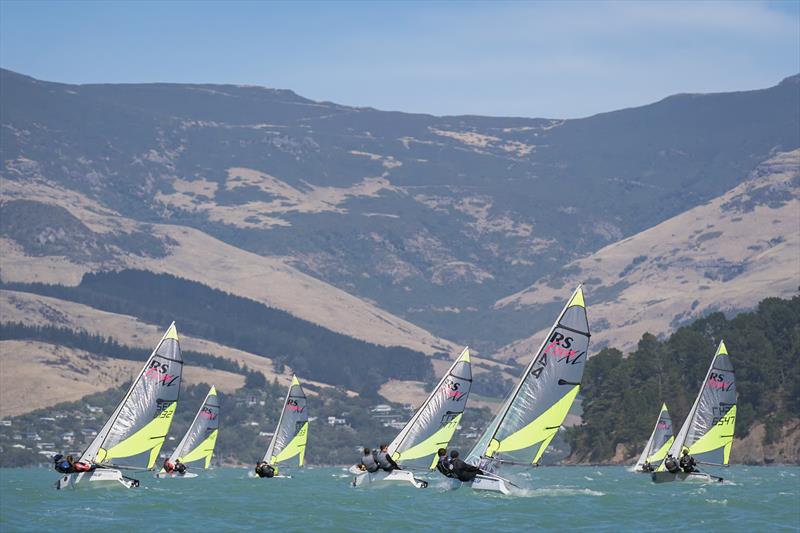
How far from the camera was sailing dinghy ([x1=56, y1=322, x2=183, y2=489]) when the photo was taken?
85.3m

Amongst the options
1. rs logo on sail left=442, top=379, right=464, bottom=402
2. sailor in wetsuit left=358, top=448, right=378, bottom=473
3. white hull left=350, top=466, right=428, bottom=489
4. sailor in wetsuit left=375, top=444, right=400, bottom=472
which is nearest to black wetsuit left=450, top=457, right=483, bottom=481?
white hull left=350, top=466, right=428, bottom=489

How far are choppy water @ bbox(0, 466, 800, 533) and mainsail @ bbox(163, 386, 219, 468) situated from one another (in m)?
44.2

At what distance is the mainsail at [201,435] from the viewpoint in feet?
479

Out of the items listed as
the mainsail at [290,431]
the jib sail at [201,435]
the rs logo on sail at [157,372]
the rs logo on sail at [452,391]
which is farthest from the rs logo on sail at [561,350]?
the jib sail at [201,435]

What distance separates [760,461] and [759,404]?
11.1m

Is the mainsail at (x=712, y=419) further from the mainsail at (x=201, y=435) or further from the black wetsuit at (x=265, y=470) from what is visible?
the mainsail at (x=201, y=435)

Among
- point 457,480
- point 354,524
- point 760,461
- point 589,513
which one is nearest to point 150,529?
point 354,524

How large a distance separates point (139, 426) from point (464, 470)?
71.6ft

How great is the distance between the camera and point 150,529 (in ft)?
221

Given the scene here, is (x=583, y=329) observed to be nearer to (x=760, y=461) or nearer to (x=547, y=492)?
(x=547, y=492)

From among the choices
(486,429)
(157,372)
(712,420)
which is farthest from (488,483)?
(712,420)

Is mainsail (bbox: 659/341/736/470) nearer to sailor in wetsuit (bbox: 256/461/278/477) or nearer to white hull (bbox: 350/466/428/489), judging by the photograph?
white hull (bbox: 350/466/428/489)

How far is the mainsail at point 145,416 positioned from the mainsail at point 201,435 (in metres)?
57.5

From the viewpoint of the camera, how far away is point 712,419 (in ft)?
334
